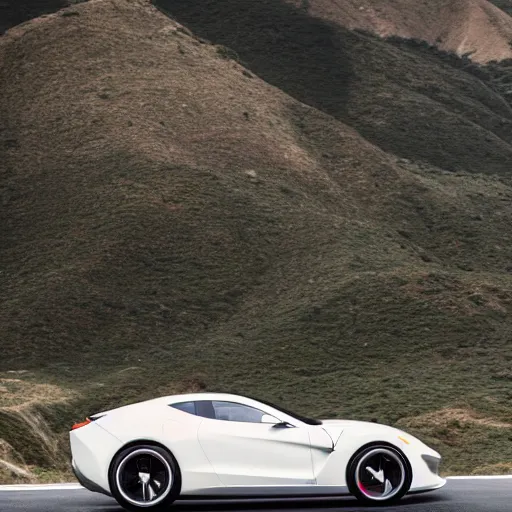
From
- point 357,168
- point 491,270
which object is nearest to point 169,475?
point 491,270

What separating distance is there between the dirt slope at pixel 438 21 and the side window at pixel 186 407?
103m

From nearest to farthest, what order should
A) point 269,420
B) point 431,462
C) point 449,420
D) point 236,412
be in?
point 269,420
point 236,412
point 431,462
point 449,420

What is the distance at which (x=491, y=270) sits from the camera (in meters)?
66.1

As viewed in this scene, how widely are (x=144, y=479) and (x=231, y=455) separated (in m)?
0.92

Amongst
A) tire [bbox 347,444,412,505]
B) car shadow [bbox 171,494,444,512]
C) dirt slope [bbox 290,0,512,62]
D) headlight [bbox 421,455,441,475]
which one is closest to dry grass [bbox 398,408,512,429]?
car shadow [bbox 171,494,444,512]

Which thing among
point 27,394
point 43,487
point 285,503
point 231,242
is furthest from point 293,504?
point 231,242

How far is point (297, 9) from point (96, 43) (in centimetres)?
3545

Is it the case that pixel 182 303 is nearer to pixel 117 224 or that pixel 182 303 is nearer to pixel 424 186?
pixel 117 224

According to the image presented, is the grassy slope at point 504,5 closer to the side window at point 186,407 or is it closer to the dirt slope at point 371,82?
the dirt slope at point 371,82

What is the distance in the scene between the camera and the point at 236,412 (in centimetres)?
1171

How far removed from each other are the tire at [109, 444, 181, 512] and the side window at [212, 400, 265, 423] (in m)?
0.69

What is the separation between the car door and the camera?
37.8 feet

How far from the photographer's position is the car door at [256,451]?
11.5m

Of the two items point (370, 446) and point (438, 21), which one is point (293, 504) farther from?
point (438, 21)
